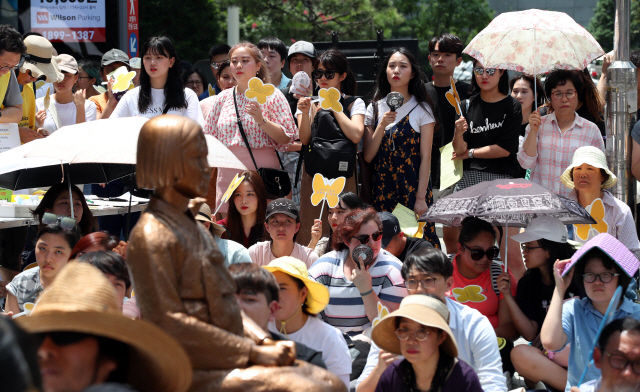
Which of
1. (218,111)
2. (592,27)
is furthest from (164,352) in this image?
(592,27)

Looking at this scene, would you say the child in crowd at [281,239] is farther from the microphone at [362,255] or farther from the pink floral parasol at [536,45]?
the pink floral parasol at [536,45]

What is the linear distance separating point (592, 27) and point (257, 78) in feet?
124

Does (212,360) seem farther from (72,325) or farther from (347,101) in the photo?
(347,101)

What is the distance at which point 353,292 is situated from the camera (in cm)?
478

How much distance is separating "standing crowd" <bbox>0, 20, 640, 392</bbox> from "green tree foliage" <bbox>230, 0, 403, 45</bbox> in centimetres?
1338

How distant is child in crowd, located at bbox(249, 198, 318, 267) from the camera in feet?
17.5

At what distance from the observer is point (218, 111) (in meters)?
6.55

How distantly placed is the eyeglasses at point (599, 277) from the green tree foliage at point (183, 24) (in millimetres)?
17357

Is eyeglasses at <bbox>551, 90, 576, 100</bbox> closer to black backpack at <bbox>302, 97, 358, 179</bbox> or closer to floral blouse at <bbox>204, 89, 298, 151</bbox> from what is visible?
black backpack at <bbox>302, 97, 358, 179</bbox>

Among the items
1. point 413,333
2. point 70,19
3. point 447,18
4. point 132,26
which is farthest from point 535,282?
point 447,18

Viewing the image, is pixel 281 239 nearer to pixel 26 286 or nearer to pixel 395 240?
pixel 395 240

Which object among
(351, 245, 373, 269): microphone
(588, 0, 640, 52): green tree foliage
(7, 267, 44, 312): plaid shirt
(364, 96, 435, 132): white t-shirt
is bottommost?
(7, 267, 44, 312): plaid shirt

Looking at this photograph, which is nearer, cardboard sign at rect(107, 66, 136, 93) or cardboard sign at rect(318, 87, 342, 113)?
cardboard sign at rect(318, 87, 342, 113)

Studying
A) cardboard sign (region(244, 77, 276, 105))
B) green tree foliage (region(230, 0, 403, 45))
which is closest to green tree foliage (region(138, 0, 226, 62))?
green tree foliage (region(230, 0, 403, 45))
